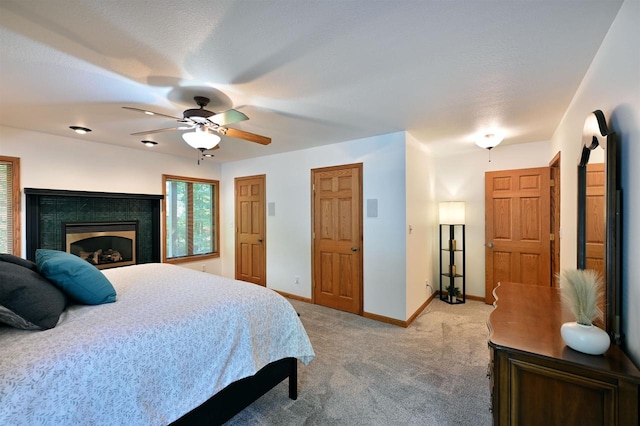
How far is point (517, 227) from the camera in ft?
13.3

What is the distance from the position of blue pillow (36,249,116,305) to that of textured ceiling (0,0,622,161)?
128 cm

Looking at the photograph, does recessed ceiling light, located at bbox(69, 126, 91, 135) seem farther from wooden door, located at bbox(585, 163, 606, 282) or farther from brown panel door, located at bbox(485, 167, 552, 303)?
brown panel door, located at bbox(485, 167, 552, 303)

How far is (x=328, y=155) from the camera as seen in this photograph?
410 centimetres

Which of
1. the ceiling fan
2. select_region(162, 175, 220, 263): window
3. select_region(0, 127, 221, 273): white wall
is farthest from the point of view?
select_region(162, 175, 220, 263): window

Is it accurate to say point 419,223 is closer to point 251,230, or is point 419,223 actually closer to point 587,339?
point 587,339

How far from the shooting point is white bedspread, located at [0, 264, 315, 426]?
108 cm

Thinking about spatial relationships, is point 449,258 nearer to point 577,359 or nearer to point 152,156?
Answer: point 577,359

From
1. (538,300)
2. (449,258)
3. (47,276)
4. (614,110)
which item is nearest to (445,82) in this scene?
(614,110)

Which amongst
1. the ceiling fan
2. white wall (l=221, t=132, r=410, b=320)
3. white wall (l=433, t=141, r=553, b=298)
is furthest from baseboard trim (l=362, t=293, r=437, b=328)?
the ceiling fan

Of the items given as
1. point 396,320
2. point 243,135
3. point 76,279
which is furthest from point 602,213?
point 76,279

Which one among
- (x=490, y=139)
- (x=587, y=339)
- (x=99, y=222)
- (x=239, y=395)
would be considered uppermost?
(x=490, y=139)

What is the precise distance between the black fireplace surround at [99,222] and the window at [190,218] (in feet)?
0.90

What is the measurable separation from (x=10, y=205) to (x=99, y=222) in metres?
0.90

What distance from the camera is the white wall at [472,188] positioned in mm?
4293
